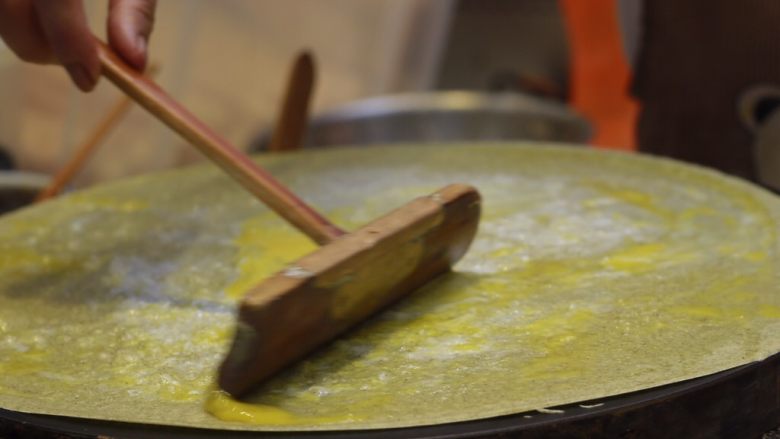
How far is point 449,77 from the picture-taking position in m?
4.15

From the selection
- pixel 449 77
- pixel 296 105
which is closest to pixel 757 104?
pixel 296 105

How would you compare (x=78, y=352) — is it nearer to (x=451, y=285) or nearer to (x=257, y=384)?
(x=257, y=384)

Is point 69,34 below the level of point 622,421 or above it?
above

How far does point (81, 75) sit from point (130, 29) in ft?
0.39

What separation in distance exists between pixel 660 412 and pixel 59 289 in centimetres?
91

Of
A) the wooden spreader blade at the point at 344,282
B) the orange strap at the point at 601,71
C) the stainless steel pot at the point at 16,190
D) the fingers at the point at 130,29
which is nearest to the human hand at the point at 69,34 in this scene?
the fingers at the point at 130,29

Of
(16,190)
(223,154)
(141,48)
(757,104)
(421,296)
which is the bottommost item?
(16,190)

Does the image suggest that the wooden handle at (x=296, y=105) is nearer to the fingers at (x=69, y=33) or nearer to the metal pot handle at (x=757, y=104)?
the fingers at (x=69, y=33)

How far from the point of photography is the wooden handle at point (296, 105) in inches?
82.3

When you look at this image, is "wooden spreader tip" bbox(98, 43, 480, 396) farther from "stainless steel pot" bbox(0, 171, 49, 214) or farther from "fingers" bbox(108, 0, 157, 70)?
"stainless steel pot" bbox(0, 171, 49, 214)

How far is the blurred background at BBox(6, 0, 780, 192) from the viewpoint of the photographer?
238cm

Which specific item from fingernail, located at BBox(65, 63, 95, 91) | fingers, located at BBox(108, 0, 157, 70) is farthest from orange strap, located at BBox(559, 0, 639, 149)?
fingernail, located at BBox(65, 63, 95, 91)

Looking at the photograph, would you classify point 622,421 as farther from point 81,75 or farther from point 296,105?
point 296,105

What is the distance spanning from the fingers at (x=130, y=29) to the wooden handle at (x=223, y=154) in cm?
4
